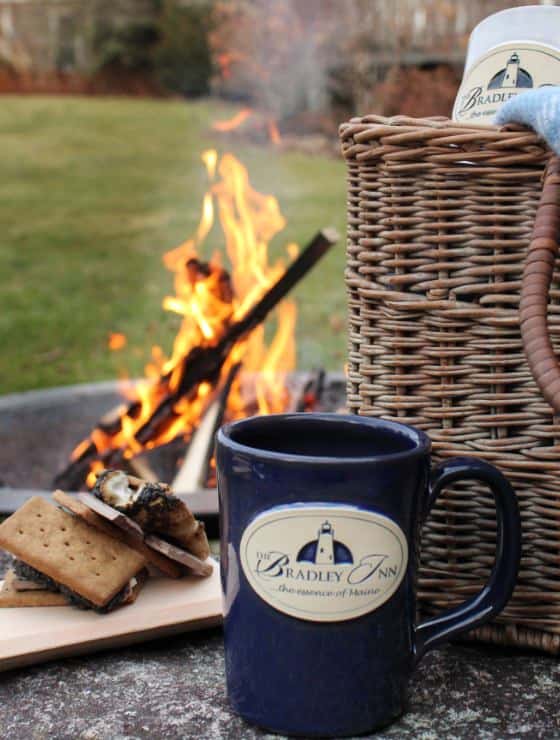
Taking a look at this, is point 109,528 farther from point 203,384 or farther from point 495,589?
point 203,384

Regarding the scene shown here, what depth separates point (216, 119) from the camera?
17.5ft

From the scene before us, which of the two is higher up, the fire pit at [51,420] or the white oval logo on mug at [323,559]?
the white oval logo on mug at [323,559]

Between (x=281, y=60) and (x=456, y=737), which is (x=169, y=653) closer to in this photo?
(x=456, y=737)

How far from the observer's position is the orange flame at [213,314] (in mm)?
1897

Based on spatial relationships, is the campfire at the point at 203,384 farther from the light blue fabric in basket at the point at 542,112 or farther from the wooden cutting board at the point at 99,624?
the light blue fabric in basket at the point at 542,112

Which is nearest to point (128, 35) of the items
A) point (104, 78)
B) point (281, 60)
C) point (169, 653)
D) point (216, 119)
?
point (104, 78)

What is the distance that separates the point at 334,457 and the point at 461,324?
7.2 inches

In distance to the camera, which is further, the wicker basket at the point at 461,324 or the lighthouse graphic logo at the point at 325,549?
the wicker basket at the point at 461,324

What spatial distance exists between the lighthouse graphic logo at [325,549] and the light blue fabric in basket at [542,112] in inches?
15.3

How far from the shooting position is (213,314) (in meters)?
1.95

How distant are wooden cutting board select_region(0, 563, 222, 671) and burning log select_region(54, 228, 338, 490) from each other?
2.53 ft

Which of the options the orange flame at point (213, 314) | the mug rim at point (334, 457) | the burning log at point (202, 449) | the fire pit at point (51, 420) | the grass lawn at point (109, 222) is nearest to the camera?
the mug rim at point (334, 457)

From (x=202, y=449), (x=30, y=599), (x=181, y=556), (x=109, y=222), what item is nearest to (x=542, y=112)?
(x=181, y=556)

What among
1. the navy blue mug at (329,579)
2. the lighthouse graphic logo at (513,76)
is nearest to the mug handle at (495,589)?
the navy blue mug at (329,579)
